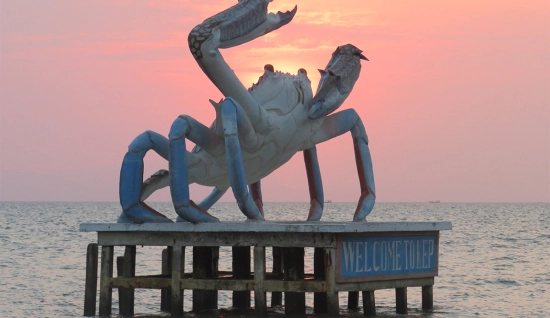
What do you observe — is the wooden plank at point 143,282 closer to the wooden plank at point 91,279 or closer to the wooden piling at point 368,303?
the wooden plank at point 91,279

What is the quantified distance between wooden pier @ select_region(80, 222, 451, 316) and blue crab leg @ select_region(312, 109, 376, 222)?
53.7 inches

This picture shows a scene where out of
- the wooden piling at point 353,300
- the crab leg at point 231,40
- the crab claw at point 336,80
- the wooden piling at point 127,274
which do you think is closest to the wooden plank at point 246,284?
the wooden piling at point 127,274

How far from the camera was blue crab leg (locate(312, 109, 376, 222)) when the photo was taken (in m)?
21.1

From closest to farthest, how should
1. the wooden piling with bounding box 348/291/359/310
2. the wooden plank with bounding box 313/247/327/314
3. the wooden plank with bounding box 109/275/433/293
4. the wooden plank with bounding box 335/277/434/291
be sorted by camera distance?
the wooden plank with bounding box 109/275/433/293
the wooden plank with bounding box 335/277/434/291
the wooden plank with bounding box 313/247/327/314
the wooden piling with bounding box 348/291/359/310

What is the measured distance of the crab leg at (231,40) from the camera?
1909 centimetres

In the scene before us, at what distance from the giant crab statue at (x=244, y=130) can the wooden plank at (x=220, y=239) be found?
287mm

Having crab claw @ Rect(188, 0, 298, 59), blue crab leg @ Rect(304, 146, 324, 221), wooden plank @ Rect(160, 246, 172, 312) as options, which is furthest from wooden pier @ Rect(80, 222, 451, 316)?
crab claw @ Rect(188, 0, 298, 59)

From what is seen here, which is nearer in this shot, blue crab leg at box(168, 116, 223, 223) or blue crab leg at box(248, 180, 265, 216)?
blue crab leg at box(168, 116, 223, 223)

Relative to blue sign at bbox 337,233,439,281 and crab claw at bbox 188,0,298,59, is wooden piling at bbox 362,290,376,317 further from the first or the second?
crab claw at bbox 188,0,298,59

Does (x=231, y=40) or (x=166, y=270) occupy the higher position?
(x=231, y=40)

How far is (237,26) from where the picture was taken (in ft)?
63.8

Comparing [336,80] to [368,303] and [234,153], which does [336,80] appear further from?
[368,303]

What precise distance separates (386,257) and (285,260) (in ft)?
5.52

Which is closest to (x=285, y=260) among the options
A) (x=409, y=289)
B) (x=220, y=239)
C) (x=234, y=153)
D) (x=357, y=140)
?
(x=220, y=239)
